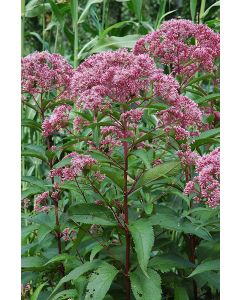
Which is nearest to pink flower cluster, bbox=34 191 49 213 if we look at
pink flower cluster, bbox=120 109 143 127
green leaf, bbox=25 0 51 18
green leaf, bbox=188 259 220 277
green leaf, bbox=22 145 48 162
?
green leaf, bbox=22 145 48 162

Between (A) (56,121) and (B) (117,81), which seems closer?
(B) (117,81)

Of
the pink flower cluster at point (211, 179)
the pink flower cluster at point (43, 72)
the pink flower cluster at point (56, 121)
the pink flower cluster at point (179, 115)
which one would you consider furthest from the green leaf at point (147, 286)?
the pink flower cluster at point (43, 72)

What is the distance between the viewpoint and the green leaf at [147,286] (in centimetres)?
131

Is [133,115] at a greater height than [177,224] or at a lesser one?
greater

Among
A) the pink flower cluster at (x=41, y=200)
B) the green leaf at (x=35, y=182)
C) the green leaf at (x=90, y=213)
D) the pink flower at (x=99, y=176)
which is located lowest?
the pink flower cluster at (x=41, y=200)

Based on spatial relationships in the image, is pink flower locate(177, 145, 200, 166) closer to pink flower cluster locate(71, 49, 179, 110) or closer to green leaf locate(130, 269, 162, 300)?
pink flower cluster locate(71, 49, 179, 110)

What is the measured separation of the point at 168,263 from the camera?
4.65 ft

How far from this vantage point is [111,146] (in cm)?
154

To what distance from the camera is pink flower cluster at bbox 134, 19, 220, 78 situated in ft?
5.83

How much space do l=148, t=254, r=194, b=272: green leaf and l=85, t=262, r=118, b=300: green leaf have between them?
0.36 feet

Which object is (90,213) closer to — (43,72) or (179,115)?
(179,115)

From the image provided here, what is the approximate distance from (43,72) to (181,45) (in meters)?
0.41

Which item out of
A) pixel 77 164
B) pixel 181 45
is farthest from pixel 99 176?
pixel 181 45

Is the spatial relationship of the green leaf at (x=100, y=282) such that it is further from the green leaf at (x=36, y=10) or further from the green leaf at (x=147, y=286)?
the green leaf at (x=36, y=10)
